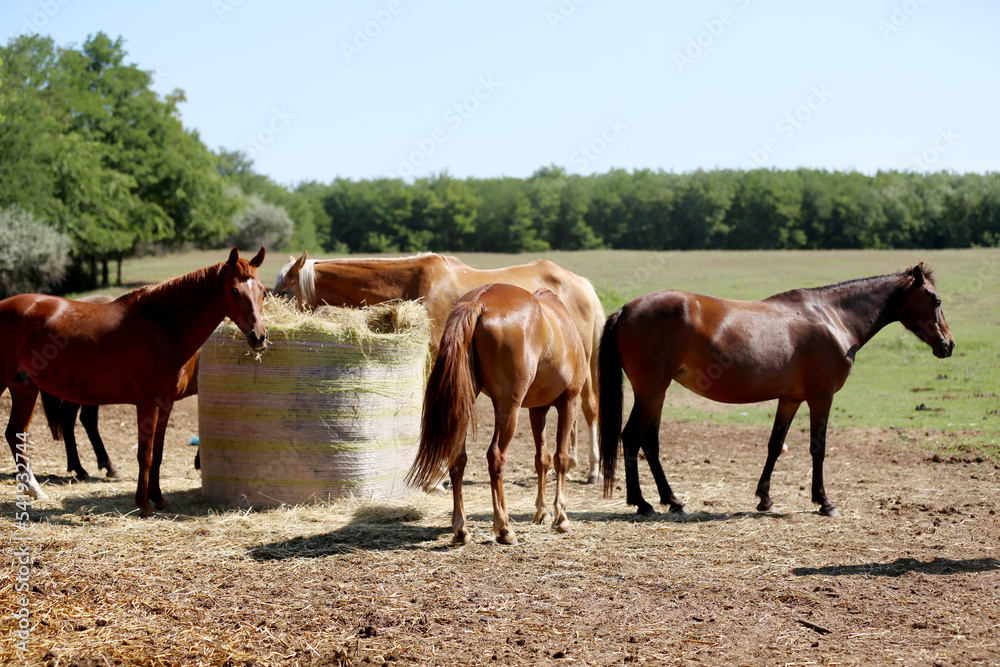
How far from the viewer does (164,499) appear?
6.09 metres

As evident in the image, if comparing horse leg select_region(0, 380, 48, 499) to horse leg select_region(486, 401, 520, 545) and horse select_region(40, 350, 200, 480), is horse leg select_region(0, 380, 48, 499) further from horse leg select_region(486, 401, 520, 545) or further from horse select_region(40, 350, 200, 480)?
horse leg select_region(486, 401, 520, 545)

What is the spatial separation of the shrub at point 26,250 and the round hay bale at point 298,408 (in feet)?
88.8

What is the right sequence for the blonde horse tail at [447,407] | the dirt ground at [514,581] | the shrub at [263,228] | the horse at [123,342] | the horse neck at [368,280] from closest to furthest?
the dirt ground at [514,581]
the blonde horse tail at [447,407]
the horse at [123,342]
the horse neck at [368,280]
the shrub at [263,228]

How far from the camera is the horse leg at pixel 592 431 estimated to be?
7609 millimetres

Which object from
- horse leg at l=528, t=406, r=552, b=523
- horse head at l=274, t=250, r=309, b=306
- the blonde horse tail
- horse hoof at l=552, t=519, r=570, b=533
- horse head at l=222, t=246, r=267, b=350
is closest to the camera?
the blonde horse tail

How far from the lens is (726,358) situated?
6.18 metres

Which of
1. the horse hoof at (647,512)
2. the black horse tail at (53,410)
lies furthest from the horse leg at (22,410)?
the horse hoof at (647,512)

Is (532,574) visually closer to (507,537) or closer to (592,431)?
(507,537)

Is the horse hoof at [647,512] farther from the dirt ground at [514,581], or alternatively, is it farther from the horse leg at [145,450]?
the horse leg at [145,450]

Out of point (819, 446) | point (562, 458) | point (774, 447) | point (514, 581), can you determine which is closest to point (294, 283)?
point (562, 458)

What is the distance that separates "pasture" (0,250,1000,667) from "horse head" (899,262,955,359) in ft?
4.54

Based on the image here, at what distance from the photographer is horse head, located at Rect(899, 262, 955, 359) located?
6.73 meters

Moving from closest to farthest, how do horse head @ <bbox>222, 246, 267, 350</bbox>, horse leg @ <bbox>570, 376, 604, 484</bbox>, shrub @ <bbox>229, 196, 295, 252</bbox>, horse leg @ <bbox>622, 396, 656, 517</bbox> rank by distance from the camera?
horse head @ <bbox>222, 246, 267, 350</bbox>, horse leg @ <bbox>622, 396, 656, 517</bbox>, horse leg @ <bbox>570, 376, 604, 484</bbox>, shrub @ <bbox>229, 196, 295, 252</bbox>

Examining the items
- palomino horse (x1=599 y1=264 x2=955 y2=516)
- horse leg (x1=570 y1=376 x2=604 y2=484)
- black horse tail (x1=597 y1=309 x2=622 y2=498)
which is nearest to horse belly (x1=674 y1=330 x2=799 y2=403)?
palomino horse (x1=599 y1=264 x2=955 y2=516)
